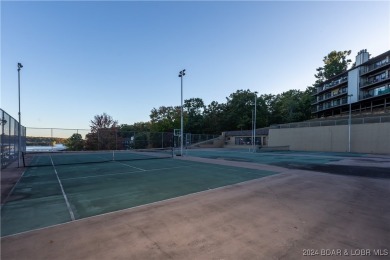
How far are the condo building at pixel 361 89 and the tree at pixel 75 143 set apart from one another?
45.4m

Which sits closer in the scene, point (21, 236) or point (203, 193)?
point (21, 236)

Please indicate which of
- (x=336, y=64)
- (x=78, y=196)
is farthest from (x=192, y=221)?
(x=336, y=64)

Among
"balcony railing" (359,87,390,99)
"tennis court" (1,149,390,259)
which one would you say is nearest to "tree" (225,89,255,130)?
"balcony railing" (359,87,390,99)

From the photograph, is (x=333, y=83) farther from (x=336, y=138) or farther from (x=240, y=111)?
(x=336, y=138)

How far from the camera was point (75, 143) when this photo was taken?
93.0 feet

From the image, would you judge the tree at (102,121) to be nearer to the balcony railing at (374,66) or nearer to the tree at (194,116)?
the tree at (194,116)

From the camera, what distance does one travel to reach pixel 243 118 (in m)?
65.4

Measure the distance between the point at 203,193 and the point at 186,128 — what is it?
58971mm

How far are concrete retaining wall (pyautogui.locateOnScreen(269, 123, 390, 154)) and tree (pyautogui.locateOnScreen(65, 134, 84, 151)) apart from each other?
116 feet

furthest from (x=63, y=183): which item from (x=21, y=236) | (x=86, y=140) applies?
(x=86, y=140)

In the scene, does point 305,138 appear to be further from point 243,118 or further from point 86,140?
point 86,140

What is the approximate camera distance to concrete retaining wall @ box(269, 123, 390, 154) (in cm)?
3017

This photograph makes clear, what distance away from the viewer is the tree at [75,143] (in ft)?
91.2

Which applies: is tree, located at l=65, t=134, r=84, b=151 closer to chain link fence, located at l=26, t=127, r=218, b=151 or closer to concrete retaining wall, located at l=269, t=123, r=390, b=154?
chain link fence, located at l=26, t=127, r=218, b=151
